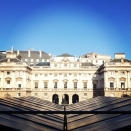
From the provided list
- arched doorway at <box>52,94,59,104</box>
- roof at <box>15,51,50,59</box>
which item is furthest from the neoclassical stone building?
roof at <box>15,51,50,59</box>

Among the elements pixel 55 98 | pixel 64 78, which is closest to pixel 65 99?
pixel 55 98

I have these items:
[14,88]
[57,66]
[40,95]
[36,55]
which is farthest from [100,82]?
[36,55]

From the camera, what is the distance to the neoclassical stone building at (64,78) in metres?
58.4

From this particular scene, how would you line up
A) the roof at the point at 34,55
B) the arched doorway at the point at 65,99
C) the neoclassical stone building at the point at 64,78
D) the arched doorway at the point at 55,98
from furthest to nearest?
1. the roof at the point at 34,55
2. the arched doorway at the point at 55,98
3. the arched doorway at the point at 65,99
4. the neoclassical stone building at the point at 64,78

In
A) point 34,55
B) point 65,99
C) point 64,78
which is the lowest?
point 65,99

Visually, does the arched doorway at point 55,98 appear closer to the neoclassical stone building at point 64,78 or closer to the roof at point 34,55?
the neoclassical stone building at point 64,78

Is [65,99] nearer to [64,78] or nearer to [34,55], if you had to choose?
[64,78]

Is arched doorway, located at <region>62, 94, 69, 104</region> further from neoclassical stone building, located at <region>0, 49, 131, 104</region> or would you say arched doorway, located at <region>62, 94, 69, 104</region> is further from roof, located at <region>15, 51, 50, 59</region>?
roof, located at <region>15, 51, 50, 59</region>

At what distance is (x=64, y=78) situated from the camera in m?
65.9

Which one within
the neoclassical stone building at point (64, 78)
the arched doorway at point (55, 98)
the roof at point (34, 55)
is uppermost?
the roof at point (34, 55)

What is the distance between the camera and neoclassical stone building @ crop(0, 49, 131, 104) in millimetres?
58375

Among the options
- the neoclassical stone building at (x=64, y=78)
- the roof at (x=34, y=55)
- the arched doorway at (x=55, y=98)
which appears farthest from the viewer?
the roof at (x=34, y=55)

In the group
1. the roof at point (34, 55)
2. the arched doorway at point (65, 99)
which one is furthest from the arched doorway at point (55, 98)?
the roof at point (34, 55)

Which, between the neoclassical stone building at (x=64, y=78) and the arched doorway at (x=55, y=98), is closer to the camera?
the neoclassical stone building at (x=64, y=78)
